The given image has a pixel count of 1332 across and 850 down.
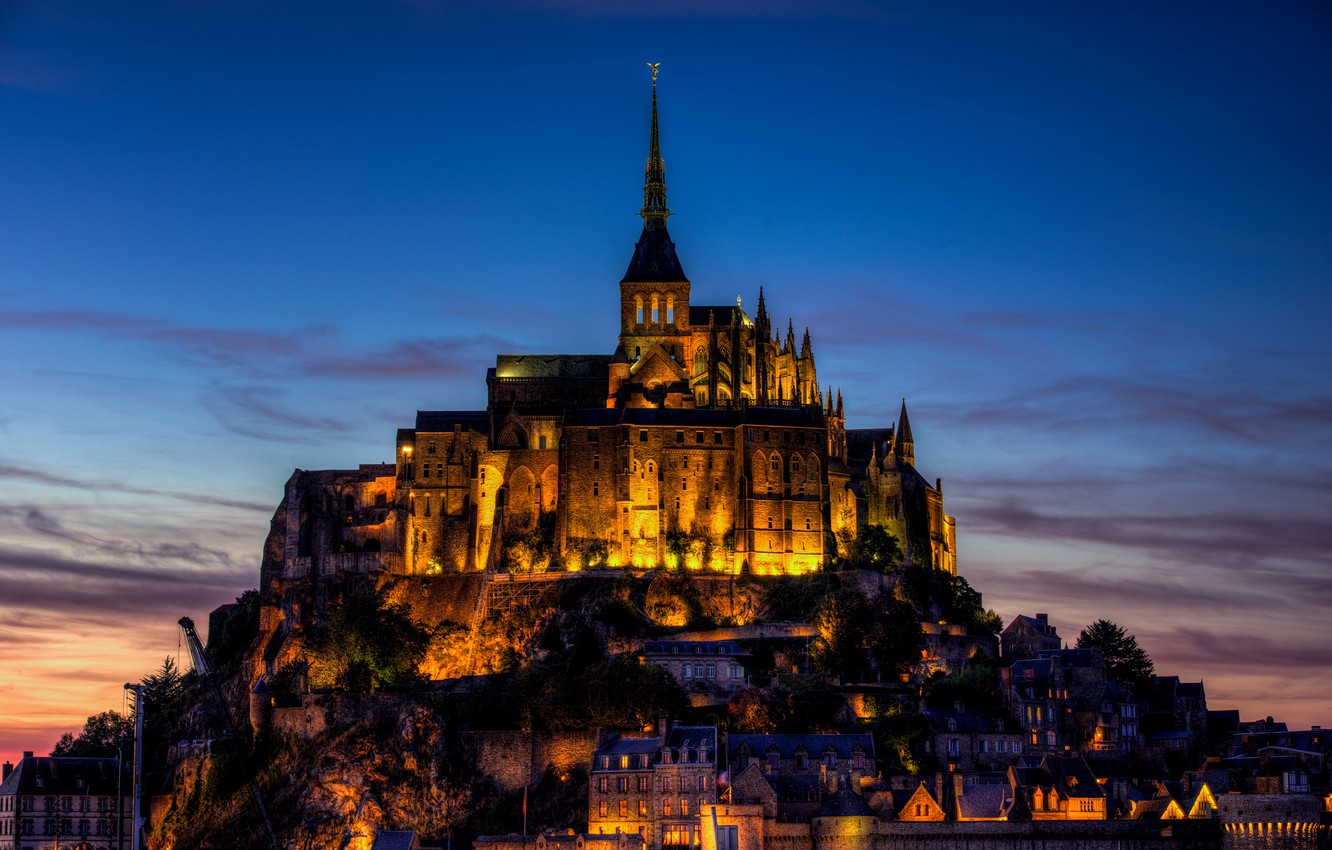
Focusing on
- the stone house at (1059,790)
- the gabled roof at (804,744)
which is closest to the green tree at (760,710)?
the gabled roof at (804,744)

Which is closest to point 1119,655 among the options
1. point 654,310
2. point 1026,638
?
point 1026,638

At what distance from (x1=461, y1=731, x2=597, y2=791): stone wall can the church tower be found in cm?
3248

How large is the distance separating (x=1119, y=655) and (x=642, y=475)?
91.1 ft

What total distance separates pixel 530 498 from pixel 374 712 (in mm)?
22339

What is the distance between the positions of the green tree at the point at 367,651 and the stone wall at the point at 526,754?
11334mm

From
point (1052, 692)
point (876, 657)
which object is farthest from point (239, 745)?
point (1052, 692)

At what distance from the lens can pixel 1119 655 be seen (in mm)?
100875

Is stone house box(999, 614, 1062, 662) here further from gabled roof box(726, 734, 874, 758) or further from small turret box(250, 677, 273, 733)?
small turret box(250, 677, 273, 733)

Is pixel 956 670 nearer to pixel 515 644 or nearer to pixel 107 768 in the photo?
pixel 515 644

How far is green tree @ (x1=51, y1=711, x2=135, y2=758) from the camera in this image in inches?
4166

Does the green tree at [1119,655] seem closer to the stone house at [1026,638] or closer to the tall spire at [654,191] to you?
the stone house at [1026,638]

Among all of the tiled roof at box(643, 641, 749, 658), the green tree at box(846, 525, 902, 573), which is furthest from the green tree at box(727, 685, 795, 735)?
the green tree at box(846, 525, 902, 573)

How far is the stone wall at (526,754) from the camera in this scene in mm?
85625

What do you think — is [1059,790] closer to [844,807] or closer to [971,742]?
[971,742]
